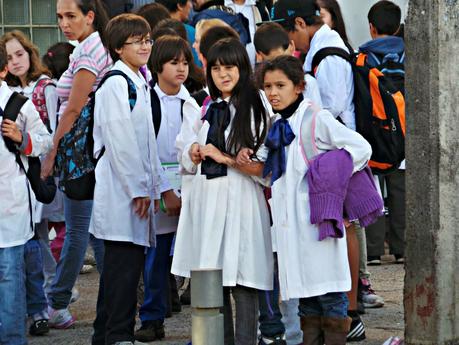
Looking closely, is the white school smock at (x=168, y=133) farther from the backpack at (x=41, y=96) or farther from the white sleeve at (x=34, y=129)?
the backpack at (x=41, y=96)

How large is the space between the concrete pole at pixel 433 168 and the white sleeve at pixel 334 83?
95cm

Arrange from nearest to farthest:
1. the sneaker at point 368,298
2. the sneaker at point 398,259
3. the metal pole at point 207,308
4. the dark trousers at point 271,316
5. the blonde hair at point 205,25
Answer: the metal pole at point 207,308 → the dark trousers at point 271,316 → the blonde hair at point 205,25 → the sneaker at point 368,298 → the sneaker at point 398,259

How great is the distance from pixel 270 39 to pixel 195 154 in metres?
1.21

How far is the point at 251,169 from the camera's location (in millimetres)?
6746

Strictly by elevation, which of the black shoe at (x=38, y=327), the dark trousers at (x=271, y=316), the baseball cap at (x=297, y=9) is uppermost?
the baseball cap at (x=297, y=9)

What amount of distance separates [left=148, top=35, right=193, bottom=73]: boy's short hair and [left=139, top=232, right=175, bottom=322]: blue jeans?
1.11 m

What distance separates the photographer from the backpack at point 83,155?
288 inches

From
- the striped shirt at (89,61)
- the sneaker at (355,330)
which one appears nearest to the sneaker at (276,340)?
the sneaker at (355,330)

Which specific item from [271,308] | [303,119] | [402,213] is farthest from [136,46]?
[402,213]

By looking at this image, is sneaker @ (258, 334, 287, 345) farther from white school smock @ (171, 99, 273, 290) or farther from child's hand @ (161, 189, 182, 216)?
child's hand @ (161, 189, 182, 216)

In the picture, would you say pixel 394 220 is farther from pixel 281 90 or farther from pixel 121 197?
pixel 281 90

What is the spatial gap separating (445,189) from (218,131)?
129 cm

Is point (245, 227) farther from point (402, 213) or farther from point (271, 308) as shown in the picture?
point (402, 213)

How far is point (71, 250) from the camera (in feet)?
27.5
